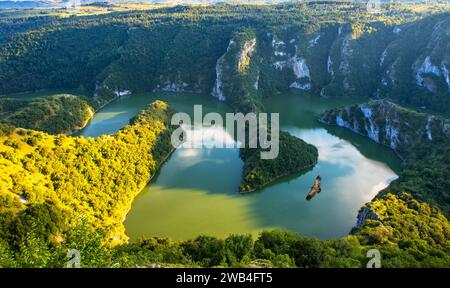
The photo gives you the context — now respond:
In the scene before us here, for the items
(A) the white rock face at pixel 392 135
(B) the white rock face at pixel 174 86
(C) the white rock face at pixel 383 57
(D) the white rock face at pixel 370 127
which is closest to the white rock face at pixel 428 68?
(C) the white rock face at pixel 383 57

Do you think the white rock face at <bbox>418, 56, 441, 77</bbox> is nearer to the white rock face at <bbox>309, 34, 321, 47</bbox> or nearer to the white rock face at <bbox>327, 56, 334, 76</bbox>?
the white rock face at <bbox>327, 56, 334, 76</bbox>

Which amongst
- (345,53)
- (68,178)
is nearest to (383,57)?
(345,53)

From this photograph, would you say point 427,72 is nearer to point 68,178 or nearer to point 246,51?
point 246,51

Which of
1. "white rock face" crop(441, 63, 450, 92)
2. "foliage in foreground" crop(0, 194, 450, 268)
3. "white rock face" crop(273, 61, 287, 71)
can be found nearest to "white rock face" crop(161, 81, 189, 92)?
"white rock face" crop(273, 61, 287, 71)

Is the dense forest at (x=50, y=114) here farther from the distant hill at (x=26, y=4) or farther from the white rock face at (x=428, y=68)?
the distant hill at (x=26, y=4)

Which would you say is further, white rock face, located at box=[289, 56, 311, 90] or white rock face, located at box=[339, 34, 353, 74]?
white rock face, located at box=[289, 56, 311, 90]
